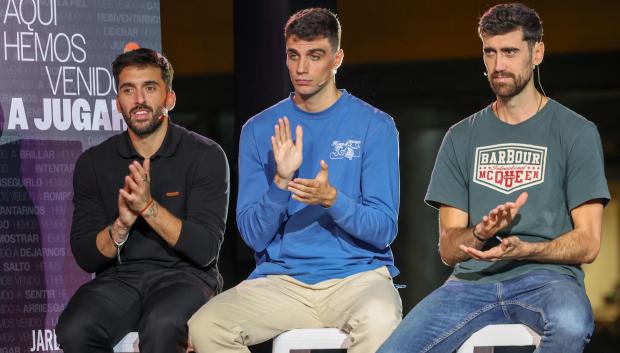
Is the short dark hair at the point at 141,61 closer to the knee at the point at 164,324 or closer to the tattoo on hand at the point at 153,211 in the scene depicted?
the tattoo on hand at the point at 153,211

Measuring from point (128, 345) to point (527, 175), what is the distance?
5.26 feet

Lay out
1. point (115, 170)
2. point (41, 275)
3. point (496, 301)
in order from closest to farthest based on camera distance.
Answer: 1. point (496, 301)
2. point (115, 170)
3. point (41, 275)

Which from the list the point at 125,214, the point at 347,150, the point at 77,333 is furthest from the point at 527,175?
the point at 77,333

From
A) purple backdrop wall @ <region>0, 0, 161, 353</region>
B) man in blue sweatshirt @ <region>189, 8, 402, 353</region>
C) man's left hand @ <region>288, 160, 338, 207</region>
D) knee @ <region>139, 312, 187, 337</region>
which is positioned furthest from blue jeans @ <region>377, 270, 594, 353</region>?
purple backdrop wall @ <region>0, 0, 161, 353</region>

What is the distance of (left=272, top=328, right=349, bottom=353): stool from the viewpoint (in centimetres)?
353

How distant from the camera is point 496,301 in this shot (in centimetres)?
345

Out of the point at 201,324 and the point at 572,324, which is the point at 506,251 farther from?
the point at 201,324

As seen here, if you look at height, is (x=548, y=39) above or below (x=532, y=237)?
above

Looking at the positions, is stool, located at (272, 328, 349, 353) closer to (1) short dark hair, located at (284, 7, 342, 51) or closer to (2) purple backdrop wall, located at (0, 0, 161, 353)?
(1) short dark hair, located at (284, 7, 342, 51)

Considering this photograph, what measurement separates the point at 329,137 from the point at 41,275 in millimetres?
1681

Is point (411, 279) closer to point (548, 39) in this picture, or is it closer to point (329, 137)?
point (548, 39)

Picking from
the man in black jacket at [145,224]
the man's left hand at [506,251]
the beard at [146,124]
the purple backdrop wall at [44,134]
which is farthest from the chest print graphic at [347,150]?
the purple backdrop wall at [44,134]

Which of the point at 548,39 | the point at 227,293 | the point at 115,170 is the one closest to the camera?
the point at 227,293

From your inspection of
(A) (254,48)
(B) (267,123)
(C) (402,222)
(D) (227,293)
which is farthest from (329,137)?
(C) (402,222)
